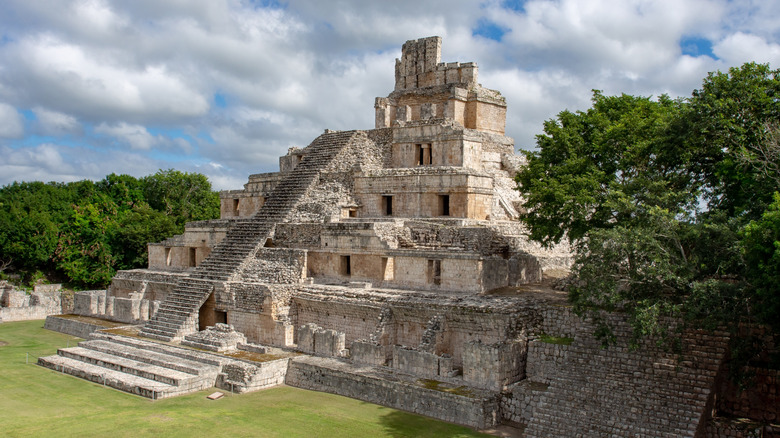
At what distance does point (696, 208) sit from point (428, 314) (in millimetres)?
7193

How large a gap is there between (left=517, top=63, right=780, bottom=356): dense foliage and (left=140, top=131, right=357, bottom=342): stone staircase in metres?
10.3

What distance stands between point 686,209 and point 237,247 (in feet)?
50.7

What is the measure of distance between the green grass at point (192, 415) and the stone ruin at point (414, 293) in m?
0.58

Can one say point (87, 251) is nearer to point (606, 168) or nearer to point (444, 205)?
point (444, 205)

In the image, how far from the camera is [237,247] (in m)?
24.0

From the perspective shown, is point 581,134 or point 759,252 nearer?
point 759,252

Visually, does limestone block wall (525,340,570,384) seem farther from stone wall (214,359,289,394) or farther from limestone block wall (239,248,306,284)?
limestone block wall (239,248,306,284)

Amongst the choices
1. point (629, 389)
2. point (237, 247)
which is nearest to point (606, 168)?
point (629, 389)

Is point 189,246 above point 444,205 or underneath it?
underneath

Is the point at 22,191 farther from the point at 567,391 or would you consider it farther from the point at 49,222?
the point at 567,391

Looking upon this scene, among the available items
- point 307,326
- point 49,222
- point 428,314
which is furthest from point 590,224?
point 49,222

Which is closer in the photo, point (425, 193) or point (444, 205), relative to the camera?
point (425, 193)

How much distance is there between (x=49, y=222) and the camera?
36.4 m

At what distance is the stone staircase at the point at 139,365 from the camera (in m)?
17.2
